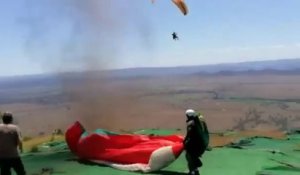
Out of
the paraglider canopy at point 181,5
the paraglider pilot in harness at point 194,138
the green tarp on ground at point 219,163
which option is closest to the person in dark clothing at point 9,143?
the green tarp on ground at point 219,163

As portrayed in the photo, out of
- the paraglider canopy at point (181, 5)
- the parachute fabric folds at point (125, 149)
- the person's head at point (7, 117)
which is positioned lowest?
the parachute fabric folds at point (125, 149)

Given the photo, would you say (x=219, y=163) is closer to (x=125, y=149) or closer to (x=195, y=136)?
(x=125, y=149)

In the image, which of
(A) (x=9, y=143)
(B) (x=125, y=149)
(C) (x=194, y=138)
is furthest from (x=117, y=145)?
(A) (x=9, y=143)

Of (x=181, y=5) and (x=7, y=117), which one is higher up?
(x=181, y=5)

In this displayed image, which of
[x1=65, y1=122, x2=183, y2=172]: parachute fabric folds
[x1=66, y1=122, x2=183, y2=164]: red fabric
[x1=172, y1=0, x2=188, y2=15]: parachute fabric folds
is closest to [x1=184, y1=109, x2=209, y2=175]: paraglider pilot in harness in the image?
[x1=65, y1=122, x2=183, y2=172]: parachute fabric folds

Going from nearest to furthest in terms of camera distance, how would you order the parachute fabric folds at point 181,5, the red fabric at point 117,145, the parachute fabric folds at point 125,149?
the parachute fabric folds at point 181,5 < the parachute fabric folds at point 125,149 < the red fabric at point 117,145

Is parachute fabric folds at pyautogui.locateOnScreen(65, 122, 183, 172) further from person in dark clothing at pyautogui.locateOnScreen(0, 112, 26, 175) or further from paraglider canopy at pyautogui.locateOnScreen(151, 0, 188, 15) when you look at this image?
person in dark clothing at pyautogui.locateOnScreen(0, 112, 26, 175)

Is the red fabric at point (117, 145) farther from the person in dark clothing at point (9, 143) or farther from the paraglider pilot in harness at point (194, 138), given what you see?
the person in dark clothing at point (9, 143)
